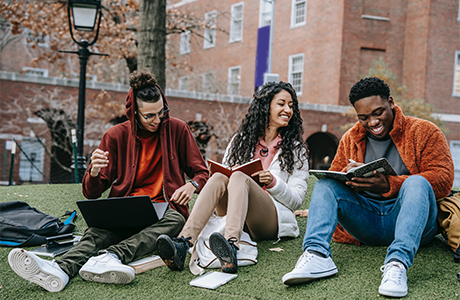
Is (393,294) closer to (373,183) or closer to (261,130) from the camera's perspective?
(373,183)

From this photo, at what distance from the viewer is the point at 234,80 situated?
26531 millimetres

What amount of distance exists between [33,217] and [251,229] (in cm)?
197

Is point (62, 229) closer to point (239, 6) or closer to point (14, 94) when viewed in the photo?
point (14, 94)

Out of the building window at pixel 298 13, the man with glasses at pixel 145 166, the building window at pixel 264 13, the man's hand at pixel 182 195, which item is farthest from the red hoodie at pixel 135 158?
the building window at pixel 264 13

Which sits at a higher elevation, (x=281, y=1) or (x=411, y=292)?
(x=281, y=1)

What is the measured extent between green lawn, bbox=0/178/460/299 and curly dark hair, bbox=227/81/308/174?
0.93 m

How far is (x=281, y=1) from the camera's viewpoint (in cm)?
2384

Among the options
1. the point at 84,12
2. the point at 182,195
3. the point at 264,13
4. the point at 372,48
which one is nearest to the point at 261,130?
the point at 182,195

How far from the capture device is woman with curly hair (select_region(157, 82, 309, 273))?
3.08 m

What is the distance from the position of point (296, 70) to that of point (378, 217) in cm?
2074

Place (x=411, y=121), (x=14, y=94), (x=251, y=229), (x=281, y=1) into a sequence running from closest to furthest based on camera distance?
(x=411, y=121) < (x=251, y=229) < (x=14, y=94) < (x=281, y=1)

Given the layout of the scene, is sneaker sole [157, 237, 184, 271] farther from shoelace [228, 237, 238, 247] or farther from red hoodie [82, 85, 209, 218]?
red hoodie [82, 85, 209, 218]

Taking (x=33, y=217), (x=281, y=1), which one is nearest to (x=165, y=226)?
(x=33, y=217)

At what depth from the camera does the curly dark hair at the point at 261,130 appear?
13.1 ft
